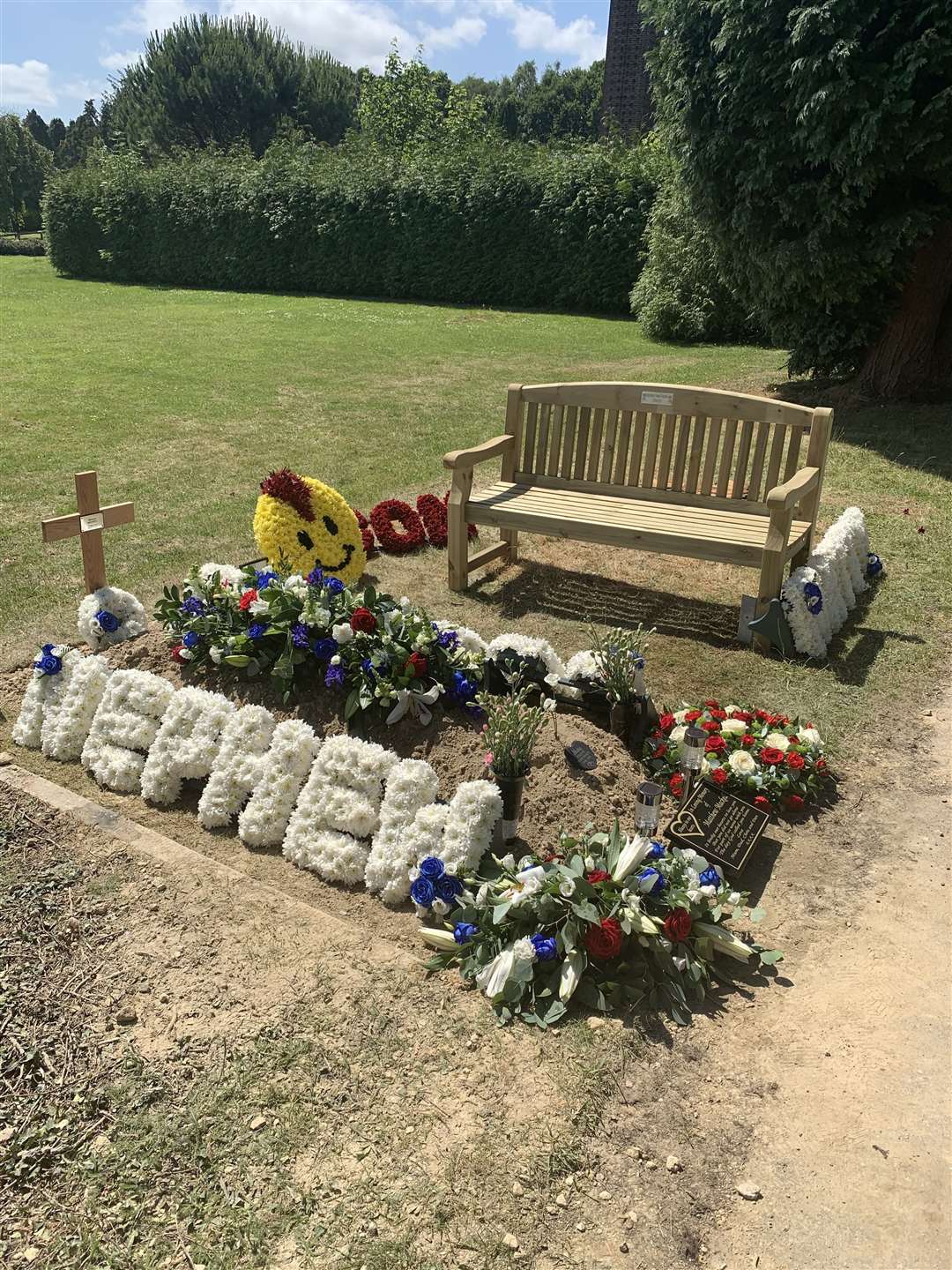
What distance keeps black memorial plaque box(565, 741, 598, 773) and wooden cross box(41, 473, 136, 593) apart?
2408 millimetres

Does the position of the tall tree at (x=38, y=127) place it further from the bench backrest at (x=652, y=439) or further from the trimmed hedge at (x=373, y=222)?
the bench backrest at (x=652, y=439)

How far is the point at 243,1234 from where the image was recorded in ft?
6.70

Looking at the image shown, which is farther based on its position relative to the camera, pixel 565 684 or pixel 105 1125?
pixel 565 684

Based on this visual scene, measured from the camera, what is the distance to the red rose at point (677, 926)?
275 centimetres

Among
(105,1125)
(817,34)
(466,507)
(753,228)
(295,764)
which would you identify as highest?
(817,34)

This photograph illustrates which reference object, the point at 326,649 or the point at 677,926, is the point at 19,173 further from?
the point at 677,926

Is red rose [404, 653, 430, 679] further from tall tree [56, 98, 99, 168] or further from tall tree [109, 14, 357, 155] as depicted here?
tall tree [56, 98, 99, 168]

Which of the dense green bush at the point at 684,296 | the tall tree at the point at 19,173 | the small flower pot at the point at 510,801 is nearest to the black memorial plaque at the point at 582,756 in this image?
the small flower pot at the point at 510,801

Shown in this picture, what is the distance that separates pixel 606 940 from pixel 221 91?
6578cm

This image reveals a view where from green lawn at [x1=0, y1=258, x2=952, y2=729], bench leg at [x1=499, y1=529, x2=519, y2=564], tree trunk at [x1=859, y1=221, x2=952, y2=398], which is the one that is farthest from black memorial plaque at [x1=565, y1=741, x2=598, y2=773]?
tree trunk at [x1=859, y1=221, x2=952, y2=398]

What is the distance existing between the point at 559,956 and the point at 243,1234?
1.08 meters

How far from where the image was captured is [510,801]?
10.7 ft

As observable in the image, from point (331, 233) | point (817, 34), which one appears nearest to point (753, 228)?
point (817, 34)

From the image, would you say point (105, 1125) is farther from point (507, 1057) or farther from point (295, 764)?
point (295, 764)
